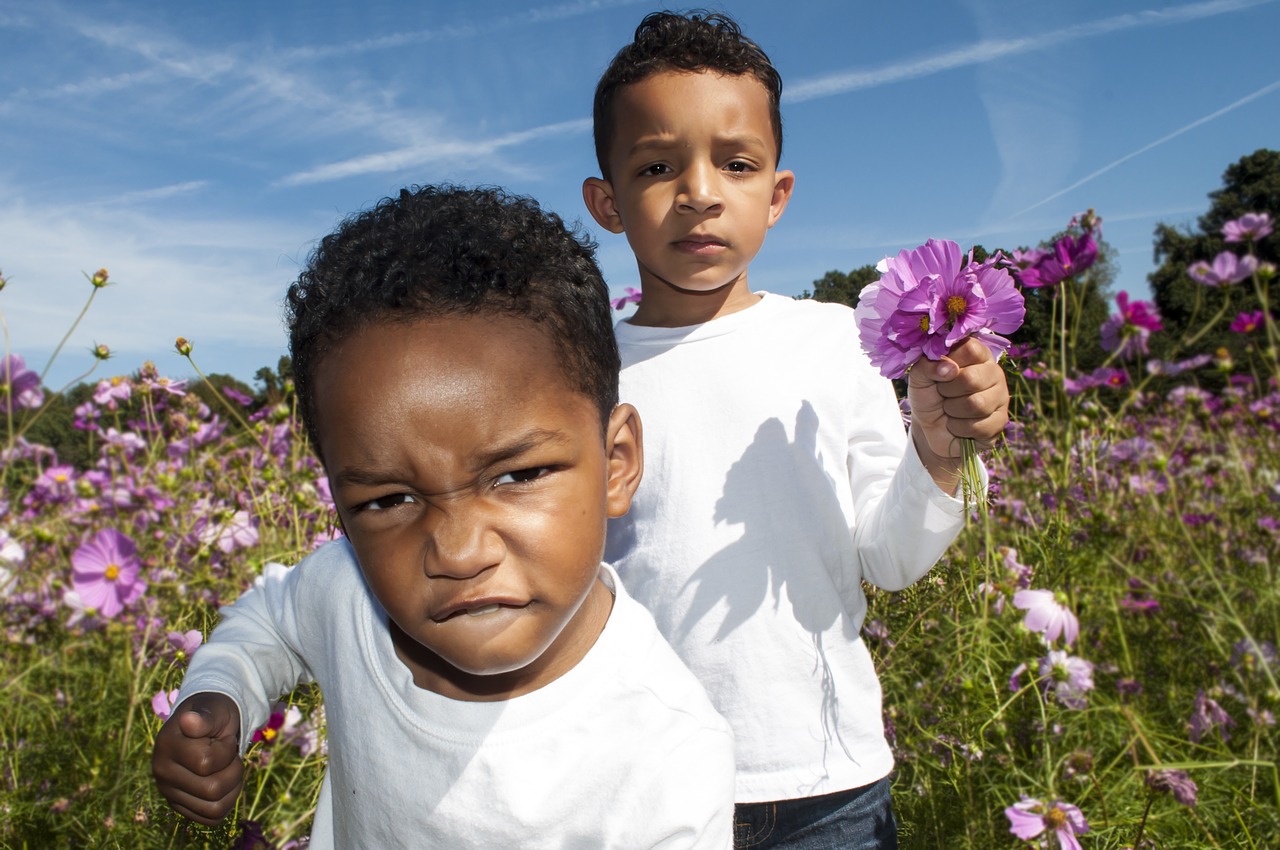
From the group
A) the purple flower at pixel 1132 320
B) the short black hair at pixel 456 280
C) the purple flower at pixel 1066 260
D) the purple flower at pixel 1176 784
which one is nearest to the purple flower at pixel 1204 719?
the purple flower at pixel 1176 784

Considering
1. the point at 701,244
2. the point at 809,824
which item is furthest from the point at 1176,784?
the point at 701,244

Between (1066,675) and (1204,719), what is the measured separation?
2.49 ft

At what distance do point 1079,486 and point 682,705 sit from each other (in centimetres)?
195

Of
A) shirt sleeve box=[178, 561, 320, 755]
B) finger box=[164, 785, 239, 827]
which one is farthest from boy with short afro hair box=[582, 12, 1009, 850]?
finger box=[164, 785, 239, 827]

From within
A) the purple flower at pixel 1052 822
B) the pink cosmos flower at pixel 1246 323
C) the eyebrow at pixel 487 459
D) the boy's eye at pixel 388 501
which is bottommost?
the purple flower at pixel 1052 822

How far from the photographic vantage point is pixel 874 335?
37.8 inches

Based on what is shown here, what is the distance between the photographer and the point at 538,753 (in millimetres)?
755

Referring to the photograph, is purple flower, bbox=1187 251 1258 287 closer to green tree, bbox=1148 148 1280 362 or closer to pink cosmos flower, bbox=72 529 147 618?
pink cosmos flower, bbox=72 529 147 618

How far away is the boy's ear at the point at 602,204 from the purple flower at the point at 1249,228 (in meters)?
2.31

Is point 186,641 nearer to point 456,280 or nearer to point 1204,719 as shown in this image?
point 456,280

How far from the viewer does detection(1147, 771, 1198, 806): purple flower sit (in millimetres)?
1418

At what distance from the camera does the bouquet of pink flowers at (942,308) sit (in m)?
0.89

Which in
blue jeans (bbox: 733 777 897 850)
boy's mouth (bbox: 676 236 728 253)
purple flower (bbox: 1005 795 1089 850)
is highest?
boy's mouth (bbox: 676 236 728 253)

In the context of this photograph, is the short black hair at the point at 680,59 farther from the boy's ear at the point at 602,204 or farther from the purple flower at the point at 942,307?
the purple flower at the point at 942,307
